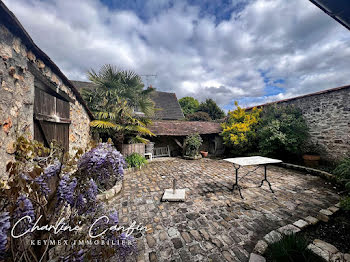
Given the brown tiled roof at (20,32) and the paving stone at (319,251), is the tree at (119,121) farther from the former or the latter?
the paving stone at (319,251)

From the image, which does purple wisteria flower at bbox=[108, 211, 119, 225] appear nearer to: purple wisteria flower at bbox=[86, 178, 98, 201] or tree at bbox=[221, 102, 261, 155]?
purple wisteria flower at bbox=[86, 178, 98, 201]

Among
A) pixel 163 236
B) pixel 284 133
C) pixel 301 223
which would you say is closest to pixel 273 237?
pixel 301 223

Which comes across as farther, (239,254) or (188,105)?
(188,105)

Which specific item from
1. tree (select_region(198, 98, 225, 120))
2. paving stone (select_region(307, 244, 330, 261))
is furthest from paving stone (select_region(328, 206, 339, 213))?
tree (select_region(198, 98, 225, 120))

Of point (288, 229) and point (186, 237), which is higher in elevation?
point (288, 229)

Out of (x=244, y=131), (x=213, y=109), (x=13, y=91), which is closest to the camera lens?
(x=13, y=91)

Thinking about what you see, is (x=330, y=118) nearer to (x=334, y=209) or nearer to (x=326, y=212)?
(x=334, y=209)

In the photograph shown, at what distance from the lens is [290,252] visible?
1.81 metres

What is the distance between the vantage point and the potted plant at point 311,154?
5.93 m

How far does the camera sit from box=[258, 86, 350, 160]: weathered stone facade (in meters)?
5.42

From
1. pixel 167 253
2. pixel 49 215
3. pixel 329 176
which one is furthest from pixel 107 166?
pixel 329 176

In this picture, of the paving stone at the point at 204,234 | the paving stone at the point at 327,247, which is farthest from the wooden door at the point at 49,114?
the paving stone at the point at 327,247

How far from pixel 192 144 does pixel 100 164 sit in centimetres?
747

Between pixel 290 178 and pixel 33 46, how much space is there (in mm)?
7246
